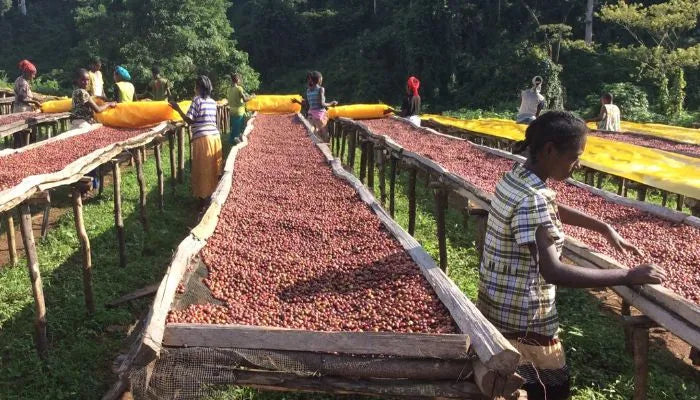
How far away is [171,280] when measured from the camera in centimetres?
308

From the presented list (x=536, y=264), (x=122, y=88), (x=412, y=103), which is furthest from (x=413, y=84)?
(x=536, y=264)

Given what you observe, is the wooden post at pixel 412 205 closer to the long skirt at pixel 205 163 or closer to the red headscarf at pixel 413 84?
the long skirt at pixel 205 163

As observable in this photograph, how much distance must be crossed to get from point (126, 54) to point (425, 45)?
12897 mm

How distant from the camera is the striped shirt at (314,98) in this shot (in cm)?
1121

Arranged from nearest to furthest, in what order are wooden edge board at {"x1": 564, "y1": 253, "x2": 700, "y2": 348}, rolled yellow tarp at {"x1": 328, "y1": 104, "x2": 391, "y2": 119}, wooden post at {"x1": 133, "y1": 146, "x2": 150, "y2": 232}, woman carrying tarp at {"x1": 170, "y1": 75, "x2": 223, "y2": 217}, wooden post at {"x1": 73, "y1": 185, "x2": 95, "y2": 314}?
1. wooden edge board at {"x1": 564, "y1": 253, "x2": 700, "y2": 348}
2. wooden post at {"x1": 73, "y1": 185, "x2": 95, "y2": 314}
3. wooden post at {"x1": 133, "y1": 146, "x2": 150, "y2": 232}
4. woman carrying tarp at {"x1": 170, "y1": 75, "x2": 223, "y2": 217}
5. rolled yellow tarp at {"x1": 328, "y1": 104, "x2": 391, "y2": 119}

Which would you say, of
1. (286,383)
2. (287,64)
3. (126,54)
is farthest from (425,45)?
(286,383)

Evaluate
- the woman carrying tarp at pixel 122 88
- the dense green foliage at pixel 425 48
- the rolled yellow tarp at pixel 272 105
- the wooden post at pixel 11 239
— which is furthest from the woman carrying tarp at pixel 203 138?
the dense green foliage at pixel 425 48

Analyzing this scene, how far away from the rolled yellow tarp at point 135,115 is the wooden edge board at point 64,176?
4.06 feet

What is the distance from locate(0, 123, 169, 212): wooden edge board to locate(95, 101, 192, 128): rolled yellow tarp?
1.24 metres

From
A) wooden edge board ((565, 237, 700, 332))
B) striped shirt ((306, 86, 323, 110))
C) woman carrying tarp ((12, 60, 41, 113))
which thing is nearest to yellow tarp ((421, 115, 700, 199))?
wooden edge board ((565, 237, 700, 332))

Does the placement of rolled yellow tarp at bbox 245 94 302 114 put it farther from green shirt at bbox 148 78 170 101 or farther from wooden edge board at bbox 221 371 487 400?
wooden edge board at bbox 221 371 487 400

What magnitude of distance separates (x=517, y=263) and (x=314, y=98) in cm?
903

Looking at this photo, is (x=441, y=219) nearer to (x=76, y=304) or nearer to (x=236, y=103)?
(x=76, y=304)

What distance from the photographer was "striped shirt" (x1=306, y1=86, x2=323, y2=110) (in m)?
11.2
